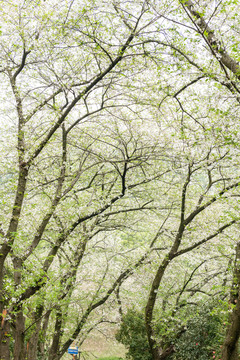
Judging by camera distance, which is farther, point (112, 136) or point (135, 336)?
point (135, 336)

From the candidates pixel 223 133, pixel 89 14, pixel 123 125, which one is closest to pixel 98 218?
pixel 123 125

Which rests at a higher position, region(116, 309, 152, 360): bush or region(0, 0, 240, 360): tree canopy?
region(0, 0, 240, 360): tree canopy

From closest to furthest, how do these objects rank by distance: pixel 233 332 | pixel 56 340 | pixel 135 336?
pixel 233 332
pixel 56 340
pixel 135 336

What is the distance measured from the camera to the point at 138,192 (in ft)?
33.6

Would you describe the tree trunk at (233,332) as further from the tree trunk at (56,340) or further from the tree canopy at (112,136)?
the tree trunk at (56,340)

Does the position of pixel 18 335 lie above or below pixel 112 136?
below

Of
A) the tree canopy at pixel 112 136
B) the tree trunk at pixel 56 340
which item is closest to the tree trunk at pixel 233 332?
the tree canopy at pixel 112 136

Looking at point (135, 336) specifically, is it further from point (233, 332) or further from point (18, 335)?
point (233, 332)

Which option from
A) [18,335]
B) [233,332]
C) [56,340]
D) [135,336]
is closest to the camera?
[233,332]

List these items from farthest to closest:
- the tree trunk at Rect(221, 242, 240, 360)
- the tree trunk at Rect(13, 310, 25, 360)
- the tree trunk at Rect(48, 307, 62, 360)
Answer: the tree trunk at Rect(48, 307, 62, 360)
the tree trunk at Rect(13, 310, 25, 360)
the tree trunk at Rect(221, 242, 240, 360)

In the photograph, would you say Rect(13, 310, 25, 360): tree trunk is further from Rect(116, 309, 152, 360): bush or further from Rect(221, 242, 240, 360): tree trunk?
Rect(116, 309, 152, 360): bush

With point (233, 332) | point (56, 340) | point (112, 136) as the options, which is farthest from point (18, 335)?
point (112, 136)

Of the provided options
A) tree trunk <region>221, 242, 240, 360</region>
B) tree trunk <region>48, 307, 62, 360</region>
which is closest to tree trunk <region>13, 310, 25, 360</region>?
tree trunk <region>48, 307, 62, 360</region>

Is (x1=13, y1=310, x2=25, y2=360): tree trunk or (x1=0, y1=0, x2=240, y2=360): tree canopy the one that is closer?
(x1=0, y1=0, x2=240, y2=360): tree canopy
